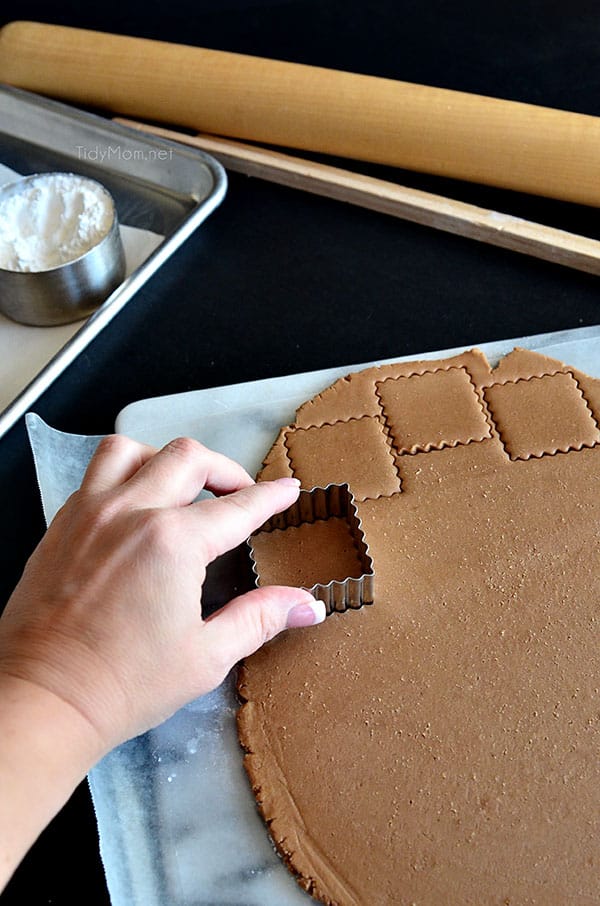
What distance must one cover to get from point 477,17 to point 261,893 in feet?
7.42

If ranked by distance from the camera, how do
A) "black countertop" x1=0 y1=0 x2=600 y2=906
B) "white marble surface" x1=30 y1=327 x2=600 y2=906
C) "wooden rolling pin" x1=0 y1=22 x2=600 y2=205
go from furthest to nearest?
"wooden rolling pin" x1=0 y1=22 x2=600 y2=205 → "black countertop" x1=0 y1=0 x2=600 y2=906 → "white marble surface" x1=30 y1=327 x2=600 y2=906

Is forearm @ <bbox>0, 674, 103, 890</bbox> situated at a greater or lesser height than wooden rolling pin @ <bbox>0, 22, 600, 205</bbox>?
lesser

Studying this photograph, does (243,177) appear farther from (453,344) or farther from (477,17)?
(477,17)

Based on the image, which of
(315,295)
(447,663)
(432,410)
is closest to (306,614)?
(447,663)

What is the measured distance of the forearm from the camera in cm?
89

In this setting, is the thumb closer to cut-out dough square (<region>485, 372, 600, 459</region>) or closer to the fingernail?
the fingernail

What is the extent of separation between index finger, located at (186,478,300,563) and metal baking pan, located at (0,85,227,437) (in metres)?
0.73

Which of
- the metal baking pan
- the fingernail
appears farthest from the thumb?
the metal baking pan

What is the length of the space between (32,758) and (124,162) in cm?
149

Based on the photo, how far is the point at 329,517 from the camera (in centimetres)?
135

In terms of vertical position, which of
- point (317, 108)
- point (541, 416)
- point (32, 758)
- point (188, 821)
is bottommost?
point (188, 821)

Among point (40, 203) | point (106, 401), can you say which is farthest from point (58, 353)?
point (40, 203)

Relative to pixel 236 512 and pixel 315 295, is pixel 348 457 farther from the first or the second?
pixel 315 295

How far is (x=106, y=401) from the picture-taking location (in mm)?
1626
